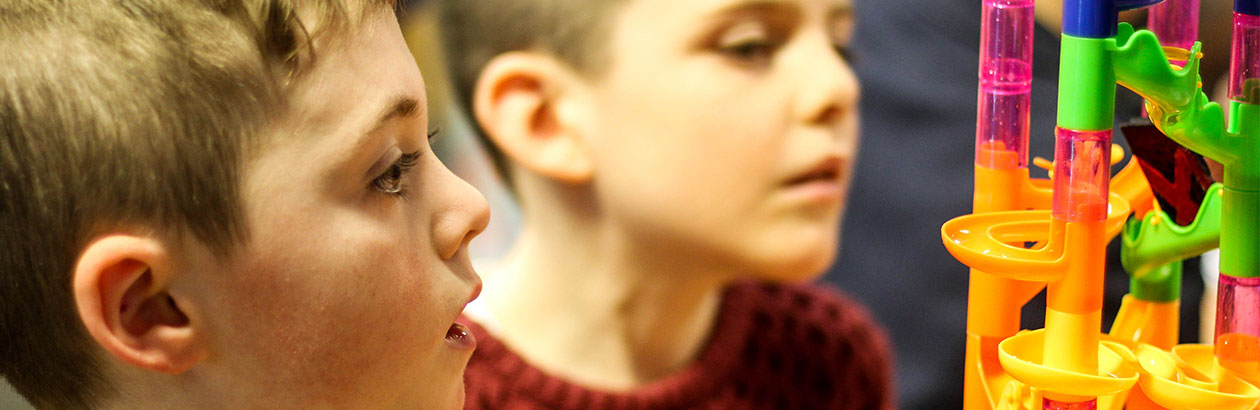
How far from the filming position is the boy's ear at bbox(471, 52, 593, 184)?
0.86 m

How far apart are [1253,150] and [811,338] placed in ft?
1.82

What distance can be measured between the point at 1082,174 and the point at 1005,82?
0.06 metres

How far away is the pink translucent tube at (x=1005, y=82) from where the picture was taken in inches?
19.9

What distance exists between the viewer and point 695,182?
0.84 meters

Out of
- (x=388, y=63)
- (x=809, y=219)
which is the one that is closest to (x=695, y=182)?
(x=809, y=219)

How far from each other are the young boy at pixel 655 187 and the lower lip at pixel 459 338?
0.27 metres

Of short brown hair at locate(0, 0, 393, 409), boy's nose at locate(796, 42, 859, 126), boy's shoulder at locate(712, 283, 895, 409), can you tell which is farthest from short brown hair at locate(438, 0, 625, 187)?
short brown hair at locate(0, 0, 393, 409)

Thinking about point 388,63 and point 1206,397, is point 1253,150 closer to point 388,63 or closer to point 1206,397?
point 1206,397

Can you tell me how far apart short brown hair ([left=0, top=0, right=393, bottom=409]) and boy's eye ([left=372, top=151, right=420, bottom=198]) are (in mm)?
55

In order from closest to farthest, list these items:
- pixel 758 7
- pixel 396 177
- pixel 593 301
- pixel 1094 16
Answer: pixel 1094 16, pixel 396 177, pixel 758 7, pixel 593 301

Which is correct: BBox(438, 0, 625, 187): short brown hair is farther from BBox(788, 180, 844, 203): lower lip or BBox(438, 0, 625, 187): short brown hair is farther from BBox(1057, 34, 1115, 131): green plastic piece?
BBox(1057, 34, 1115, 131): green plastic piece

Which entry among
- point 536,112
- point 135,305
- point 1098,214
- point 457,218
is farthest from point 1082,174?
point 536,112

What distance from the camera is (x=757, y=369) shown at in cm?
96

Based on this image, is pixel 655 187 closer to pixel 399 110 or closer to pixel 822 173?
pixel 822 173
